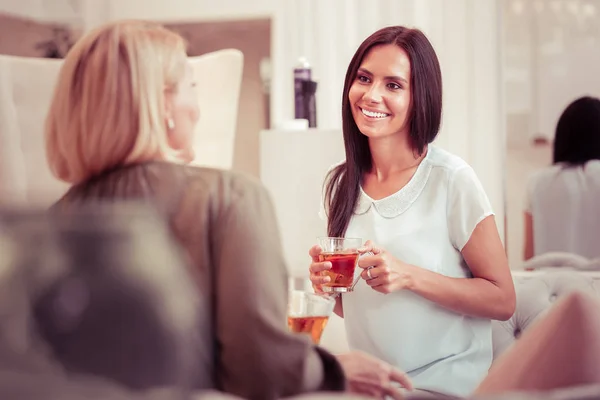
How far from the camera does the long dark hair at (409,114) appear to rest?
1405mm

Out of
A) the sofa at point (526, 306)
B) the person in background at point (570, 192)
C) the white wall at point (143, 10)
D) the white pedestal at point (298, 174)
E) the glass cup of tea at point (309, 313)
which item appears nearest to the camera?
the glass cup of tea at point (309, 313)

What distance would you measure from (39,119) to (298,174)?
0.62 m

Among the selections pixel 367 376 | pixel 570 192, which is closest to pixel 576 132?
pixel 570 192

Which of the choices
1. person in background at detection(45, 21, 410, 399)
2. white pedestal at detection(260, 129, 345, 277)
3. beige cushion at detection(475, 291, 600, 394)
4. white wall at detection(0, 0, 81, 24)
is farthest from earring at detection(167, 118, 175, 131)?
white wall at detection(0, 0, 81, 24)

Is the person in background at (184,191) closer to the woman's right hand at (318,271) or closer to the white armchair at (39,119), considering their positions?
the white armchair at (39,119)

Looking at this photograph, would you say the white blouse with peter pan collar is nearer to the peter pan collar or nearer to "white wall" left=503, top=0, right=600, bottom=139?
the peter pan collar

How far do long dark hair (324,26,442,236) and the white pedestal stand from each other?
0.44 meters

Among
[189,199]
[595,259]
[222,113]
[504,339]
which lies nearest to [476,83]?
[595,259]

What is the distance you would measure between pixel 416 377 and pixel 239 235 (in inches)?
28.8

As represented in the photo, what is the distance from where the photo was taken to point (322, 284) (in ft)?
4.10

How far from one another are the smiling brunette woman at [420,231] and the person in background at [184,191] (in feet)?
1.81

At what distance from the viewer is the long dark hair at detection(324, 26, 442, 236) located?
1405 millimetres

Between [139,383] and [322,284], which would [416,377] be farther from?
[139,383]

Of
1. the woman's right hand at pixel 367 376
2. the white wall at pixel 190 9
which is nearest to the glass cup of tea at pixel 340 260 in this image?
the woman's right hand at pixel 367 376
